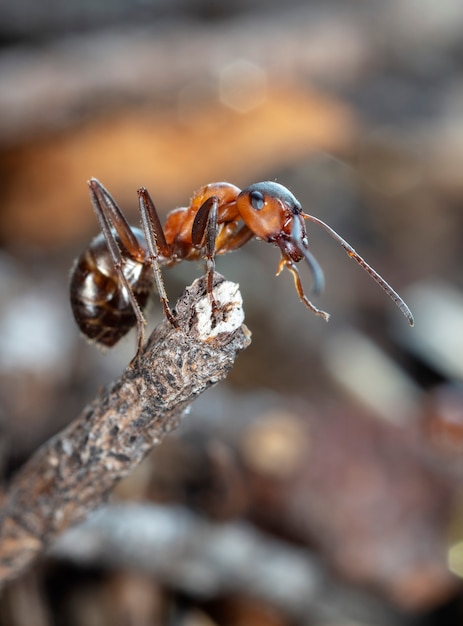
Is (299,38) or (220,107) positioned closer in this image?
(220,107)

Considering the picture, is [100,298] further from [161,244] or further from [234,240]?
[234,240]

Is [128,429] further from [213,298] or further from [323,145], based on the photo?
[323,145]

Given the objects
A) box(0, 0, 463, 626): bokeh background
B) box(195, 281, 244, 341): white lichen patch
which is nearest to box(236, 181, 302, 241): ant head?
box(0, 0, 463, 626): bokeh background

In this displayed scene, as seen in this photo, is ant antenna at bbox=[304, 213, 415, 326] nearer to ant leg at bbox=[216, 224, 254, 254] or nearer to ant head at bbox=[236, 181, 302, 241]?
ant head at bbox=[236, 181, 302, 241]

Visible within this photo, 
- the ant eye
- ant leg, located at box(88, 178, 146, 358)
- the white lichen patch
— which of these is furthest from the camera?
the ant eye

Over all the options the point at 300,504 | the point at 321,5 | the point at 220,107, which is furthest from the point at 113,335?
the point at 321,5
